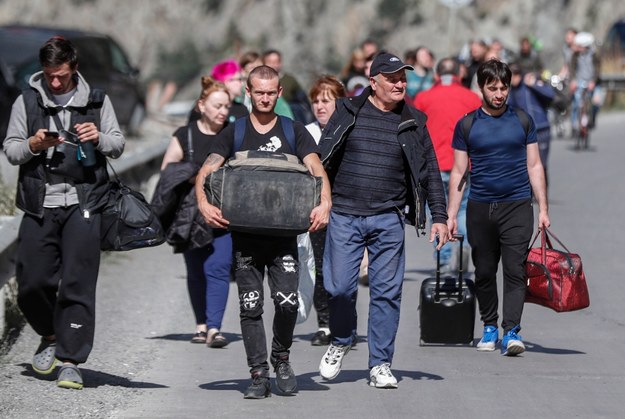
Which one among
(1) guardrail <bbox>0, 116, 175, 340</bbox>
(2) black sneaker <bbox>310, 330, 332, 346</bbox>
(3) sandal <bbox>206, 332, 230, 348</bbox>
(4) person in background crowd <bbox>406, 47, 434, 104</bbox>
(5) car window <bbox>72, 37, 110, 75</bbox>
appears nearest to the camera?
(3) sandal <bbox>206, 332, 230, 348</bbox>

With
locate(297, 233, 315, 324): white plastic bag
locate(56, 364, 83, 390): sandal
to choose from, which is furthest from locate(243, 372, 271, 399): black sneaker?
locate(297, 233, 315, 324): white plastic bag

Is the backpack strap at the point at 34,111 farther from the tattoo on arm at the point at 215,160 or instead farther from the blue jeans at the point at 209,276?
the blue jeans at the point at 209,276

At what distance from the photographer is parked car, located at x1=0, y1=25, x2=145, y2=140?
22.8 m

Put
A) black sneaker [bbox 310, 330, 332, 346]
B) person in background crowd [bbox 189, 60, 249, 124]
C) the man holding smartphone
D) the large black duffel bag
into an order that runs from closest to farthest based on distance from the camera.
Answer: the large black duffel bag → the man holding smartphone → black sneaker [bbox 310, 330, 332, 346] → person in background crowd [bbox 189, 60, 249, 124]

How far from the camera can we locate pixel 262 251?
8062 mm

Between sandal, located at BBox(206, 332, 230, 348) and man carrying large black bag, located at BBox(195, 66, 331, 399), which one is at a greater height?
man carrying large black bag, located at BBox(195, 66, 331, 399)

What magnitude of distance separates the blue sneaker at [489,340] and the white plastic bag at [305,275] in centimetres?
113

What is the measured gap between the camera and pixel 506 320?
954 cm

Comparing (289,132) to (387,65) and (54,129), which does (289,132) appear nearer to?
(387,65)

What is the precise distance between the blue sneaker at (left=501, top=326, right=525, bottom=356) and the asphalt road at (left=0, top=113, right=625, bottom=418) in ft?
0.22

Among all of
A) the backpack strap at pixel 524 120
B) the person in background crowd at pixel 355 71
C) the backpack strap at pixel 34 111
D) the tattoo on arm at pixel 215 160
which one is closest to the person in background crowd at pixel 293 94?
the person in background crowd at pixel 355 71

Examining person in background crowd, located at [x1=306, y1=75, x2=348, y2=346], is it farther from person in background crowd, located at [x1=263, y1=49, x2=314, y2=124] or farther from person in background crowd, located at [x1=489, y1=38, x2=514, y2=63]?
person in background crowd, located at [x1=489, y1=38, x2=514, y2=63]

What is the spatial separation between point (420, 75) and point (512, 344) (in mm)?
9416

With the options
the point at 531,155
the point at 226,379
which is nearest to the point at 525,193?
the point at 531,155
